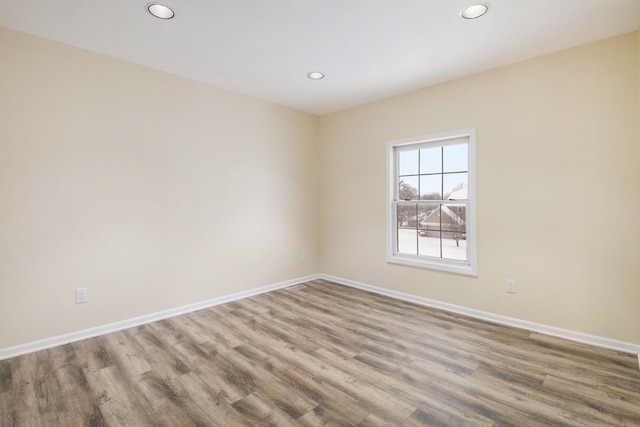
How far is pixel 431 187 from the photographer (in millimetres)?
3744

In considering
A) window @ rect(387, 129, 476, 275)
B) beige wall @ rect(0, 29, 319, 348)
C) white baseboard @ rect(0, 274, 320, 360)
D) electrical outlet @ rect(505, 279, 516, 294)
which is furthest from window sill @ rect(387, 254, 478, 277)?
white baseboard @ rect(0, 274, 320, 360)

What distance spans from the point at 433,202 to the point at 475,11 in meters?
1.98

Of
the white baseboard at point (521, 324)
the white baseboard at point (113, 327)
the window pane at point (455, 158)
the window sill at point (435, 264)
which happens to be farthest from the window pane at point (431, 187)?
the white baseboard at point (113, 327)

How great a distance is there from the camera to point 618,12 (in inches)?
86.8

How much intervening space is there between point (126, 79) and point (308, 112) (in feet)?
7.84

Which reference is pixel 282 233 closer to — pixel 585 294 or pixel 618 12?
pixel 585 294

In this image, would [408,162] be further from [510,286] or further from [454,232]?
[510,286]

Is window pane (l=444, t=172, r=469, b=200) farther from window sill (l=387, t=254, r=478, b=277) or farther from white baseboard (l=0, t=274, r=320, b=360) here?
white baseboard (l=0, t=274, r=320, b=360)

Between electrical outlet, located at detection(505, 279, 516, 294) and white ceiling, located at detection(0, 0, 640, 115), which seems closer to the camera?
white ceiling, located at detection(0, 0, 640, 115)

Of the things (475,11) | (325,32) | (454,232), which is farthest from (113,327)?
(475,11)

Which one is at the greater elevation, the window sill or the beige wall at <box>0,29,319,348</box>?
the beige wall at <box>0,29,319,348</box>

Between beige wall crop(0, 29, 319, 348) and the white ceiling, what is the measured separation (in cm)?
31

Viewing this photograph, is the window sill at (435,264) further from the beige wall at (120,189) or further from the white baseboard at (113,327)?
the white baseboard at (113,327)

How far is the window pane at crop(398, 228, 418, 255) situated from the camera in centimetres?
393
